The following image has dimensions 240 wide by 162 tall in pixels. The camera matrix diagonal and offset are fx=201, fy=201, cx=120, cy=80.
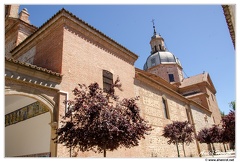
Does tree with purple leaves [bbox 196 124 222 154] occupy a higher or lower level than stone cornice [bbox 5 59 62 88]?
lower

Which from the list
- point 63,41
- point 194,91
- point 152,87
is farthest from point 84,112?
point 194,91

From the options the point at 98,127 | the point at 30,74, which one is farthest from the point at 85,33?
the point at 98,127

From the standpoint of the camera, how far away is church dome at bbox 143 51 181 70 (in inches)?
1464

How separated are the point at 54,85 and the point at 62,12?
3.62 metres

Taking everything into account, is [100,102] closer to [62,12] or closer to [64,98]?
[64,98]

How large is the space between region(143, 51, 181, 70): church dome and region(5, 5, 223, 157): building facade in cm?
2140

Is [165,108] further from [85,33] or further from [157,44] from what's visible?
[157,44]

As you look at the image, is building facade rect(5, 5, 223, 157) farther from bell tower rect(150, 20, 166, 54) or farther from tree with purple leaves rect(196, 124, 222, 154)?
bell tower rect(150, 20, 166, 54)

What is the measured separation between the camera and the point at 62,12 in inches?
369

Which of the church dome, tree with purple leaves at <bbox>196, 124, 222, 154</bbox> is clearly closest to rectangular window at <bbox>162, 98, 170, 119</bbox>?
tree with purple leaves at <bbox>196, 124, 222, 154</bbox>

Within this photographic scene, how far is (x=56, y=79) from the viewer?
814 cm

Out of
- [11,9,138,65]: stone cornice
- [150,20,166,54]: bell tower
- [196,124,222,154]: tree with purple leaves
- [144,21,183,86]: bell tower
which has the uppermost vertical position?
[150,20,166,54]: bell tower

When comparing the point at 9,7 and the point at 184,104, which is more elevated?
the point at 9,7

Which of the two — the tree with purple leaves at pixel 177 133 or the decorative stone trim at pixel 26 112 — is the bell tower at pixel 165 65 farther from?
the decorative stone trim at pixel 26 112
